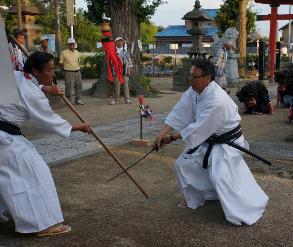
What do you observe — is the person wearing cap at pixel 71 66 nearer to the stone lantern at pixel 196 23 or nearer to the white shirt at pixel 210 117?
the stone lantern at pixel 196 23

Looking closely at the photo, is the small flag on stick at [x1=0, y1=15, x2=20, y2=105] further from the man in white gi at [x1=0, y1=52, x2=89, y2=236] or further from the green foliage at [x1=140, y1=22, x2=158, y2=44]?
the green foliage at [x1=140, y1=22, x2=158, y2=44]

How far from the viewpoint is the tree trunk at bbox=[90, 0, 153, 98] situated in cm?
1219

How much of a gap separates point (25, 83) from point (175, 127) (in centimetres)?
143

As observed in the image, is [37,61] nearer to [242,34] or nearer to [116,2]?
[116,2]

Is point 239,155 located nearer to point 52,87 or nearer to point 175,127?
point 175,127

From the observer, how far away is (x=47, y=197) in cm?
325

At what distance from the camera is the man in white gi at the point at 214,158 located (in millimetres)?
3527

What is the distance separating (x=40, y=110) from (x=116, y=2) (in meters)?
9.42

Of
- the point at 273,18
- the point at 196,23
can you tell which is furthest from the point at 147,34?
the point at 196,23

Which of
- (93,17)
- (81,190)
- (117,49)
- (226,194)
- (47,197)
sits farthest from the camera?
(93,17)

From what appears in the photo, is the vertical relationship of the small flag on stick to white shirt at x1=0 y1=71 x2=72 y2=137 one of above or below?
above

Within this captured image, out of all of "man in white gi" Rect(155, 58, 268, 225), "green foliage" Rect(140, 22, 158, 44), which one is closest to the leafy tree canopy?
"green foliage" Rect(140, 22, 158, 44)

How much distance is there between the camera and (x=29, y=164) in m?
3.20

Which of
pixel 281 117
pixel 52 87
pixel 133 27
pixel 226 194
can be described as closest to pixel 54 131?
pixel 52 87
